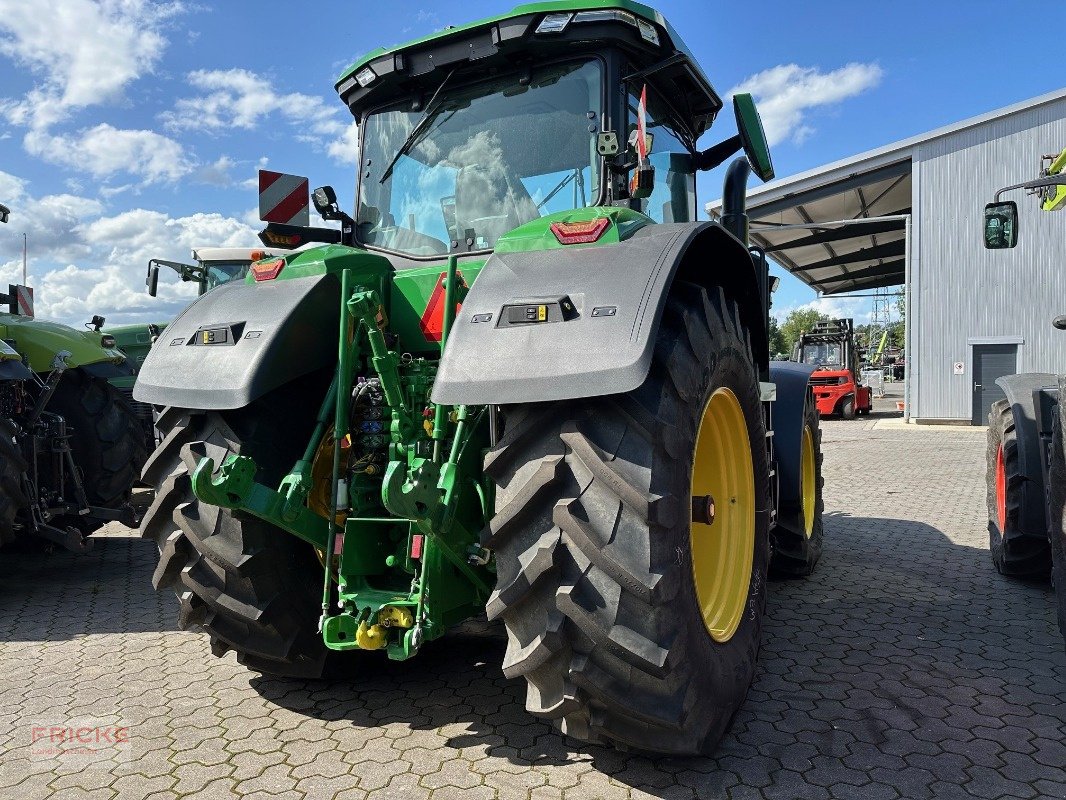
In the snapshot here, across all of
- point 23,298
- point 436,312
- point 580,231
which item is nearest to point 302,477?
point 436,312

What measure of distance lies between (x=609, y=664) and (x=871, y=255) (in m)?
27.7

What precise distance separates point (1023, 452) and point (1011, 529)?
49cm

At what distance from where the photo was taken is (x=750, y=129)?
3619 mm

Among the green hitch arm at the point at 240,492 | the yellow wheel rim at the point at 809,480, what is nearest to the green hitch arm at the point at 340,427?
the green hitch arm at the point at 240,492

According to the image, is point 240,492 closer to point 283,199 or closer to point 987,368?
point 283,199

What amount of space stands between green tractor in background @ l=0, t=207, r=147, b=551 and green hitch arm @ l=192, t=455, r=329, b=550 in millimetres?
2908

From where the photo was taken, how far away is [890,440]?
1586 cm

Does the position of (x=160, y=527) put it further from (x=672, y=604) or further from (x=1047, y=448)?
(x=1047, y=448)

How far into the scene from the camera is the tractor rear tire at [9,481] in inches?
181

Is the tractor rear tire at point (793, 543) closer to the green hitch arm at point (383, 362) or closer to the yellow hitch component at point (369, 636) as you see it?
the green hitch arm at point (383, 362)

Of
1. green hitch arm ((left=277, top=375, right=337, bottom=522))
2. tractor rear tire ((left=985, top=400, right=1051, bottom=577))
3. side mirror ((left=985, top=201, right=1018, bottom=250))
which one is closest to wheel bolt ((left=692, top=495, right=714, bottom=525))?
green hitch arm ((left=277, top=375, right=337, bottom=522))

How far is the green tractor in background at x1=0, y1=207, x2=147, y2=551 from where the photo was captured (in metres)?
5.02

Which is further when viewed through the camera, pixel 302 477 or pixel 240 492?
pixel 302 477

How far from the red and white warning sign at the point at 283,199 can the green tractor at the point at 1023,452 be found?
3.53 m
